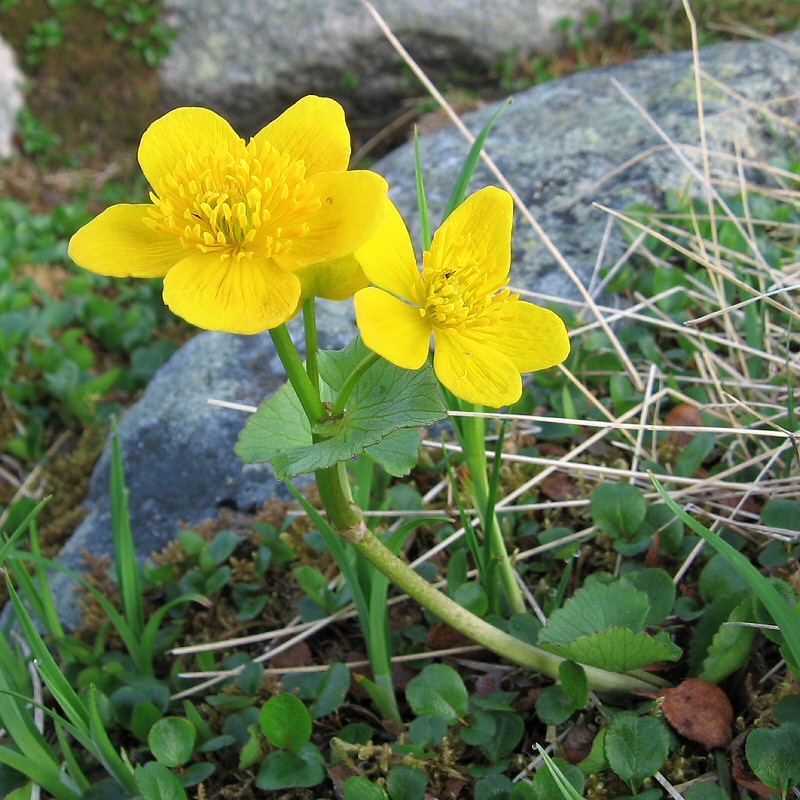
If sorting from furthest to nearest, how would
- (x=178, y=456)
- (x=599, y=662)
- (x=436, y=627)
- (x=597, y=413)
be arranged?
(x=178, y=456) → (x=597, y=413) → (x=436, y=627) → (x=599, y=662)

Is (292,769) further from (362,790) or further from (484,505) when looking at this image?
(484,505)

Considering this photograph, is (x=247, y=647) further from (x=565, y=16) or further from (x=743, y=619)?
(x=565, y=16)

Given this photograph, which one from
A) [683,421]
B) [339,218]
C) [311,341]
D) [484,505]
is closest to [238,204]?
[339,218]

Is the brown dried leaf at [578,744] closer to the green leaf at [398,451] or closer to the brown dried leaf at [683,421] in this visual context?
the green leaf at [398,451]

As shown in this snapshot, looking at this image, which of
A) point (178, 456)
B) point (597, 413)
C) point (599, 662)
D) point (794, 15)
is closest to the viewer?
point (599, 662)

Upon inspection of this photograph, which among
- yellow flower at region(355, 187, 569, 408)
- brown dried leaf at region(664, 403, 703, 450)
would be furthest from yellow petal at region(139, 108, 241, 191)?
brown dried leaf at region(664, 403, 703, 450)

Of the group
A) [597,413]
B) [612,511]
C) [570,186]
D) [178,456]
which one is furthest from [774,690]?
[570,186]
